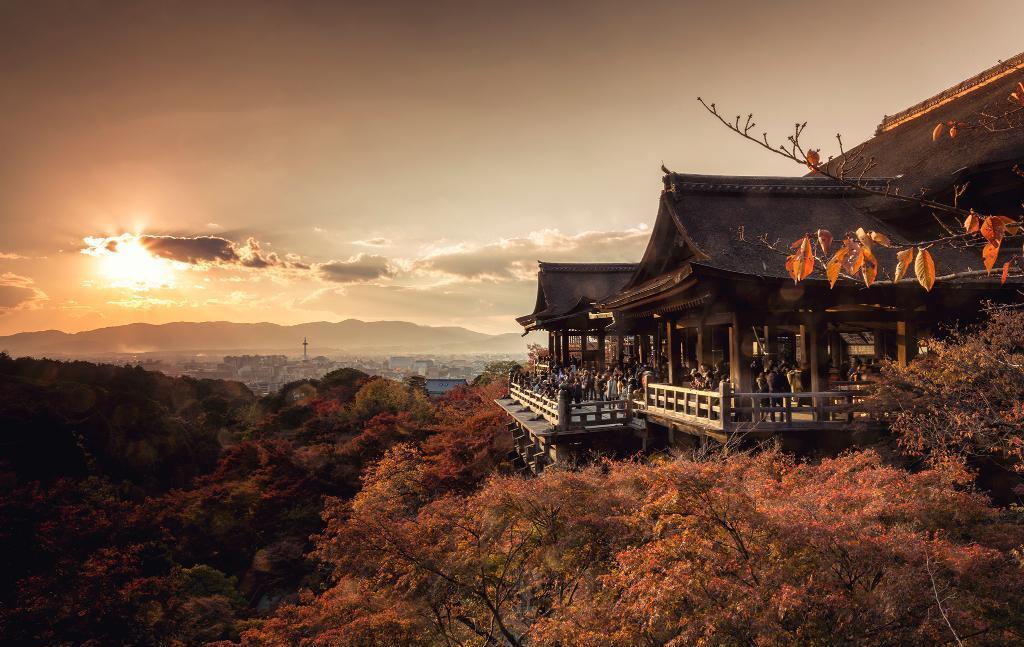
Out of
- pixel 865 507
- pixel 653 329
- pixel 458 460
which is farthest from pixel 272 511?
pixel 865 507

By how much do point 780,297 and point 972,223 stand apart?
8764mm

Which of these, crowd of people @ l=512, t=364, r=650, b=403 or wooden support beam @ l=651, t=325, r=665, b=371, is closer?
crowd of people @ l=512, t=364, r=650, b=403

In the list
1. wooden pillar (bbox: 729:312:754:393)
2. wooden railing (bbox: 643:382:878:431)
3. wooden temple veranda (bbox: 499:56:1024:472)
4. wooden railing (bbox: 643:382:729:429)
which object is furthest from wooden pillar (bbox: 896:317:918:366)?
wooden railing (bbox: 643:382:729:429)

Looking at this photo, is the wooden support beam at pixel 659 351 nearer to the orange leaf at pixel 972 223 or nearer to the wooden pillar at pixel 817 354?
the wooden pillar at pixel 817 354

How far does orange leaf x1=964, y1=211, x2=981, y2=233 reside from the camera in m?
2.65

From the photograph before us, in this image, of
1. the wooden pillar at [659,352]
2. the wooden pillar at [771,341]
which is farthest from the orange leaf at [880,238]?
the wooden pillar at [659,352]

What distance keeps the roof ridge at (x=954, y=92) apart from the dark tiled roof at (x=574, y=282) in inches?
441

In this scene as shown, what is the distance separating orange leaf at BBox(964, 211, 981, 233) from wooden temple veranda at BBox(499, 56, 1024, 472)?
266 inches

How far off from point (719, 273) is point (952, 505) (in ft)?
17.2

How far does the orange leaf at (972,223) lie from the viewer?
2649 millimetres

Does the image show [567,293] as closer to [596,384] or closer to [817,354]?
[596,384]

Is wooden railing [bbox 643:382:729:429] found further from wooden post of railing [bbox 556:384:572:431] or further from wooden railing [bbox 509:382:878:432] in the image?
wooden post of railing [bbox 556:384:572:431]

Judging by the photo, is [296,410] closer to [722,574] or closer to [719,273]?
[719,273]

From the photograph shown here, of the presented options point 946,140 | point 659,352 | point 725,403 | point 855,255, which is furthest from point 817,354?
point 855,255
